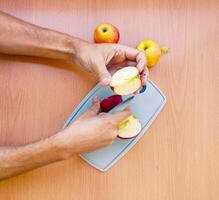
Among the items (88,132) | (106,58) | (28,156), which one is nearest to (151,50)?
(106,58)

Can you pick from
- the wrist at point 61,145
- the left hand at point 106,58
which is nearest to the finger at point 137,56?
the left hand at point 106,58

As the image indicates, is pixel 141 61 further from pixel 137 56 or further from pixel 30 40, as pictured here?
pixel 30 40

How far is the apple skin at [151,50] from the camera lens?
1.03m

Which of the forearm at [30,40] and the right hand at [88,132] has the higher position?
the forearm at [30,40]

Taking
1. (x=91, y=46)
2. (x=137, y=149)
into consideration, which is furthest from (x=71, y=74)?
(x=137, y=149)

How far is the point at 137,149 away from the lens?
40.8 inches

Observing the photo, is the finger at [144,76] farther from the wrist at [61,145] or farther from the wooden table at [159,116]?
the wrist at [61,145]

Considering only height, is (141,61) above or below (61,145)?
above

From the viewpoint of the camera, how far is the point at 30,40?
1.04 meters

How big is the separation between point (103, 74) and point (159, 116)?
8.0 inches

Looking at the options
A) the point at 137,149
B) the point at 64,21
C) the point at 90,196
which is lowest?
the point at 90,196

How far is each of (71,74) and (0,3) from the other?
0.96 ft

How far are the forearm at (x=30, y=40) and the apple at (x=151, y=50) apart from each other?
180 mm

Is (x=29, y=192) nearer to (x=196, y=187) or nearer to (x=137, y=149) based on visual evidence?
(x=137, y=149)
